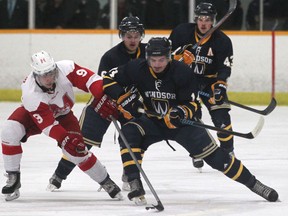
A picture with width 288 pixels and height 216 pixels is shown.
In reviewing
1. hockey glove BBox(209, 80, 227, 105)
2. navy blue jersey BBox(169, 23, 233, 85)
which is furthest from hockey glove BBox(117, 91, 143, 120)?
navy blue jersey BBox(169, 23, 233, 85)

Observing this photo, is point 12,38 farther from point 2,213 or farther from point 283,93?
point 2,213

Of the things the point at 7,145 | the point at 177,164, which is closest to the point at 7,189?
the point at 7,145

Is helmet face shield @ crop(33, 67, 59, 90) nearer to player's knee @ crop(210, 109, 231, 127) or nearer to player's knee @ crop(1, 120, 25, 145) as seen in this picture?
player's knee @ crop(1, 120, 25, 145)

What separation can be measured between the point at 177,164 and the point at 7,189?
2.10 m

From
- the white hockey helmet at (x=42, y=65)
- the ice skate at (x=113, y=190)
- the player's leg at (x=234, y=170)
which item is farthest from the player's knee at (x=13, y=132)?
the player's leg at (x=234, y=170)

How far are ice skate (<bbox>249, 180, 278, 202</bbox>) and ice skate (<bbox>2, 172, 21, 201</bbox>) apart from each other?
1359 millimetres

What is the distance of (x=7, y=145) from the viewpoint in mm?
6680

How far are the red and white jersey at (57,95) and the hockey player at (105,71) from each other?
331mm

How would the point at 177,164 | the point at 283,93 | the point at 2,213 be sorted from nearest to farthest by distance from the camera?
1. the point at 2,213
2. the point at 177,164
3. the point at 283,93

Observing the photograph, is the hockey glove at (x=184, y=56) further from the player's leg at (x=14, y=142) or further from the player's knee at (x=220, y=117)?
the player's leg at (x=14, y=142)

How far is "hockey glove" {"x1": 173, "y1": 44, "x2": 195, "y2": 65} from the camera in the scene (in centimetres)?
784

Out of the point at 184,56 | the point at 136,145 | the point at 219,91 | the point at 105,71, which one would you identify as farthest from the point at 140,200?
the point at 219,91

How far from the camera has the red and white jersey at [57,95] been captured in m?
6.54

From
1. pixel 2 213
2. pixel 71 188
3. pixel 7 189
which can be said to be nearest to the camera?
pixel 2 213
